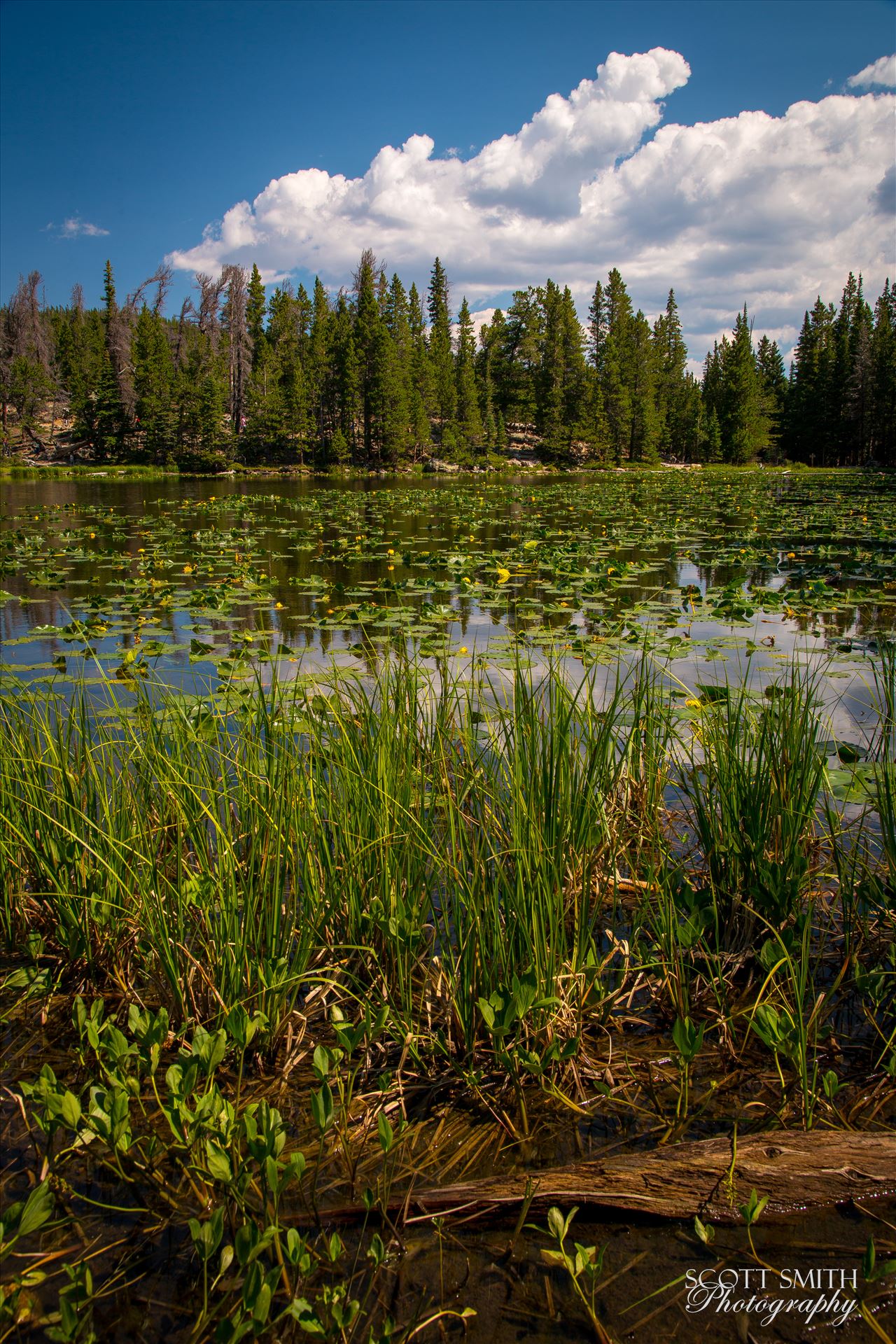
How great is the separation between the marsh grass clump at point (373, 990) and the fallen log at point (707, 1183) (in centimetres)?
10

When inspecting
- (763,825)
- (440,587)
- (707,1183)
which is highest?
(440,587)

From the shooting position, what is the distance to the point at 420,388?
2169 inches

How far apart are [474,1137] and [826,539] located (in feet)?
44.0

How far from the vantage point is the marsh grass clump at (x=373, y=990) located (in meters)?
1.40

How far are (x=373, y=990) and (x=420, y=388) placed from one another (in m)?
57.7

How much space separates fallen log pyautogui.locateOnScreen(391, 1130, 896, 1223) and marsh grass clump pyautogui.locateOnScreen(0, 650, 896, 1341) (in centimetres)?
10

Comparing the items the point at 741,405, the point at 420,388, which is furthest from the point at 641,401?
the point at 420,388

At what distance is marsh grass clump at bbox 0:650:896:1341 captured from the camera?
1.40 metres

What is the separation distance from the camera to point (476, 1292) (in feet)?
4.22

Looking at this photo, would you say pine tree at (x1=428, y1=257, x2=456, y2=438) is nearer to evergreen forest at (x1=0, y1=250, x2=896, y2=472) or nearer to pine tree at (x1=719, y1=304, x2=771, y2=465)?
evergreen forest at (x1=0, y1=250, x2=896, y2=472)

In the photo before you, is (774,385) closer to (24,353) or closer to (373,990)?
(24,353)

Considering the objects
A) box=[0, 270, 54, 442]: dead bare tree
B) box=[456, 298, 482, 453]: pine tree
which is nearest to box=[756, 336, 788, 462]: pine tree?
box=[456, 298, 482, 453]: pine tree

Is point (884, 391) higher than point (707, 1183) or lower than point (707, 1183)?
higher

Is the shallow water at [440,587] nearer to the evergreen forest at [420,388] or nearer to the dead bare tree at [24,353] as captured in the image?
the evergreen forest at [420,388]
